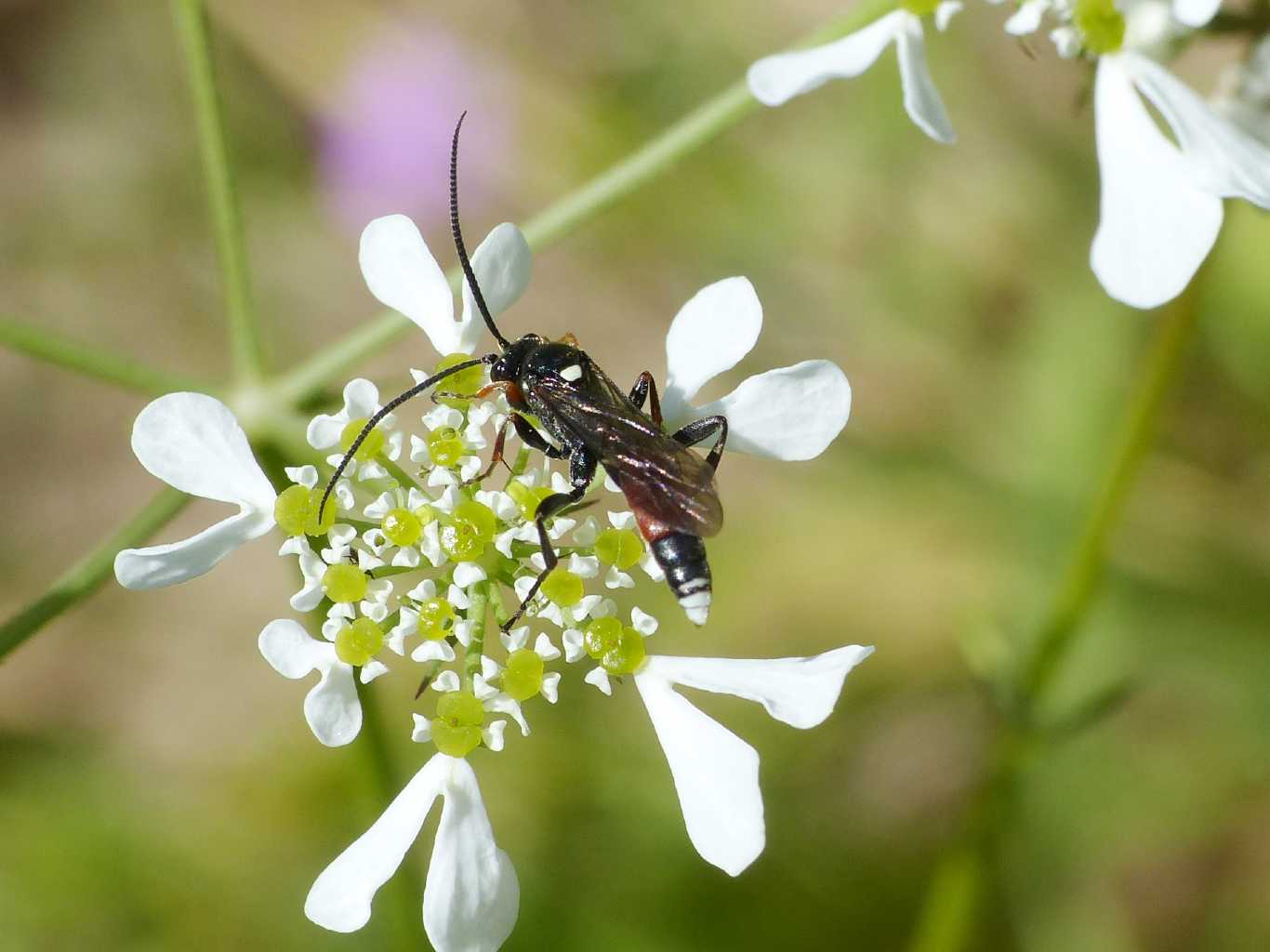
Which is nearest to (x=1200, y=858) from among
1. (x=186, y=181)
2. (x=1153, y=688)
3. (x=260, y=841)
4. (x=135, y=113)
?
(x=1153, y=688)

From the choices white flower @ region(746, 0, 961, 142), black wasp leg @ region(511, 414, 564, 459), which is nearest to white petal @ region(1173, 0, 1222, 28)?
white flower @ region(746, 0, 961, 142)

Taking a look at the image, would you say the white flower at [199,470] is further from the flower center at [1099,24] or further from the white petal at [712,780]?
the flower center at [1099,24]

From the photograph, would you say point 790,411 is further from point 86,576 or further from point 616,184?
point 86,576

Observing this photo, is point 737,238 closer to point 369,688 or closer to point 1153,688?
point 1153,688

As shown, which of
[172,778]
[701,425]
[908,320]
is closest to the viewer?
[701,425]

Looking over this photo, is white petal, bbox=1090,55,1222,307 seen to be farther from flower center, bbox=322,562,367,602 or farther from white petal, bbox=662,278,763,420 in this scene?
flower center, bbox=322,562,367,602

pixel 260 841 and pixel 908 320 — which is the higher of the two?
pixel 908 320

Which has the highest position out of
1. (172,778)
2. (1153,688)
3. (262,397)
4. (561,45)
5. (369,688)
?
(561,45)
